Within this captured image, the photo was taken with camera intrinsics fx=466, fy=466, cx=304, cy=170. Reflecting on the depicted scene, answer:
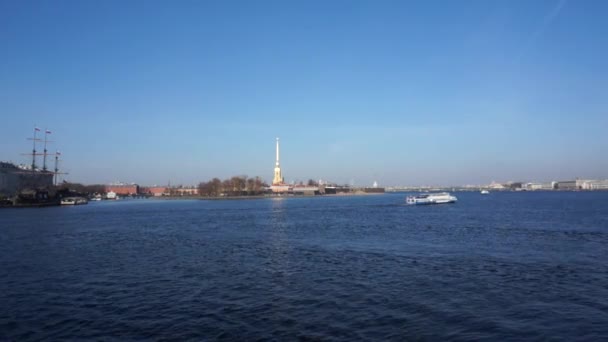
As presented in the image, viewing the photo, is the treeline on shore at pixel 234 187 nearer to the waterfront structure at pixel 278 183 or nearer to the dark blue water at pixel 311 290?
the waterfront structure at pixel 278 183

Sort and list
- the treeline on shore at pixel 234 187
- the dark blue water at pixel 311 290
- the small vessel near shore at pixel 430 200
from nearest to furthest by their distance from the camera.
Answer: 1. the dark blue water at pixel 311 290
2. the small vessel near shore at pixel 430 200
3. the treeline on shore at pixel 234 187

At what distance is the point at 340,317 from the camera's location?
11719mm

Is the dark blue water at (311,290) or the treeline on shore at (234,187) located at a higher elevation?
the treeline on shore at (234,187)

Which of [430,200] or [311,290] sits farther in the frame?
[430,200]

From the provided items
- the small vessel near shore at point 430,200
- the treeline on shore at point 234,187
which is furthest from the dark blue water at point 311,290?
the treeline on shore at point 234,187

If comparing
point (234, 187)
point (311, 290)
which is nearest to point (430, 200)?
point (311, 290)

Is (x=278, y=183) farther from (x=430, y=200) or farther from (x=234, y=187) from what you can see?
(x=430, y=200)

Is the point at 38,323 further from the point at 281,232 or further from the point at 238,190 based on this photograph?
the point at 238,190

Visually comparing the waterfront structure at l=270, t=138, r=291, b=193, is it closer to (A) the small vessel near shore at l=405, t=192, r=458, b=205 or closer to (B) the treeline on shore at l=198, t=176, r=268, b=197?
(B) the treeline on shore at l=198, t=176, r=268, b=197

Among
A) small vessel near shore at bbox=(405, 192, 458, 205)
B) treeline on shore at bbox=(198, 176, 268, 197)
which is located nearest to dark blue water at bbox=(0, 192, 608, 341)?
small vessel near shore at bbox=(405, 192, 458, 205)

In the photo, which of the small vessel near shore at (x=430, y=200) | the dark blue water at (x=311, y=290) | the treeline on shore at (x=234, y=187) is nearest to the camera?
the dark blue water at (x=311, y=290)

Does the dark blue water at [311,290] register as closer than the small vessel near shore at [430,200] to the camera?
Yes

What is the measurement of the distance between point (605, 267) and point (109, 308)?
17.7 m

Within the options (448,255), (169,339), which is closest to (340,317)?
(169,339)
